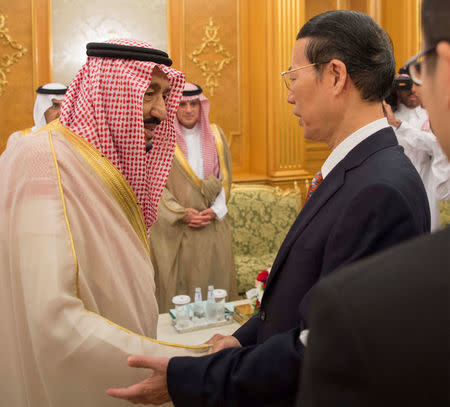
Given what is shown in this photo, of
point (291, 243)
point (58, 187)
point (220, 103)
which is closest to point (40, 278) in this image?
point (58, 187)

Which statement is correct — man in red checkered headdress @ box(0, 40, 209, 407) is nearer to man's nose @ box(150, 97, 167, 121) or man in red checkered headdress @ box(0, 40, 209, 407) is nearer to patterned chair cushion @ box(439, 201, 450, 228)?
man's nose @ box(150, 97, 167, 121)

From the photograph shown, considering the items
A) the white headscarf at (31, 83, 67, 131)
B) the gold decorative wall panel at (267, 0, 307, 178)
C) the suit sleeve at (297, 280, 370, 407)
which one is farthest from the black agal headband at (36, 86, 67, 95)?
the suit sleeve at (297, 280, 370, 407)

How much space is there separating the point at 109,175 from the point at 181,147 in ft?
9.02

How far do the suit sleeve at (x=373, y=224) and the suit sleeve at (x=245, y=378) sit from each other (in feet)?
0.77

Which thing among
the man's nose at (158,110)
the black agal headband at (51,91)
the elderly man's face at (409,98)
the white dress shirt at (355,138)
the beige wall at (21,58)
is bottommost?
the white dress shirt at (355,138)

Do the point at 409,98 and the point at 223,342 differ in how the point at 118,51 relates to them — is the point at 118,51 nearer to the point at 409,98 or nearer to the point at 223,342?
the point at 223,342

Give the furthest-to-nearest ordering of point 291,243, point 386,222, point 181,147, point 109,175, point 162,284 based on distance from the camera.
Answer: point 181,147
point 162,284
point 109,175
point 291,243
point 386,222

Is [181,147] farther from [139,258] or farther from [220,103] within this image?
[139,258]

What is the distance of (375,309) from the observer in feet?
1.65

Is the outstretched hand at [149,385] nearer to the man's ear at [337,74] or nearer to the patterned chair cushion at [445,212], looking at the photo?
the man's ear at [337,74]

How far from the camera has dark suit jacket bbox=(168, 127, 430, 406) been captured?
3.41 feet

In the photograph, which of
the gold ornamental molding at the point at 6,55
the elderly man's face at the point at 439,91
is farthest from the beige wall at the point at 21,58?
the elderly man's face at the point at 439,91

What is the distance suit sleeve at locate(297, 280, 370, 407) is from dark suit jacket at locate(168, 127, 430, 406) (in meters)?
0.54

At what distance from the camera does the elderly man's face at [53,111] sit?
4.48 metres
